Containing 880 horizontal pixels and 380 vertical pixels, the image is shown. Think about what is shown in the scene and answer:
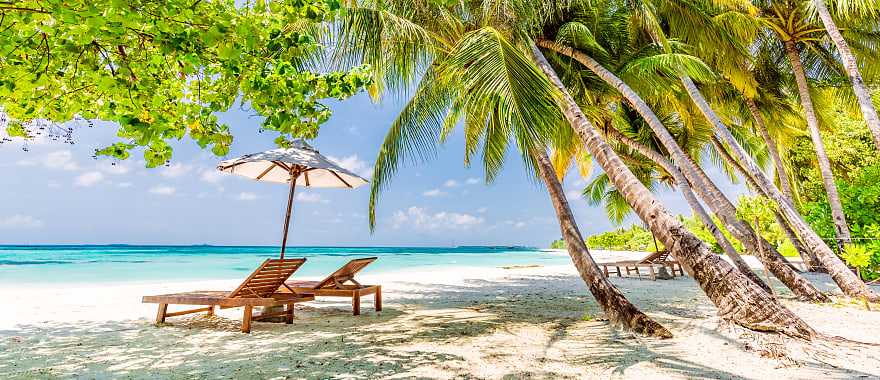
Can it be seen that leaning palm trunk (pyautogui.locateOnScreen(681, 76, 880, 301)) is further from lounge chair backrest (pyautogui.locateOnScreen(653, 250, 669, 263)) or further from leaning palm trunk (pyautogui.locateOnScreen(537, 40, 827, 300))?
lounge chair backrest (pyautogui.locateOnScreen(653, 250, 669, 263))

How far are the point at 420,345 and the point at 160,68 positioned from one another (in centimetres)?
289

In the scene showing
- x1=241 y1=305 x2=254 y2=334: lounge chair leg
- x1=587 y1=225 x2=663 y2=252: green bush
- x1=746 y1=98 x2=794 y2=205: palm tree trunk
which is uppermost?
x1=746 y1=98 x2=794 y2=205: palm tree trunk

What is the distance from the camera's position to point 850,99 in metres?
11.2

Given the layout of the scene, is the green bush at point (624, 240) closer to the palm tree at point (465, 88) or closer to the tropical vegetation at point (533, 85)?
the tropical vegetation at point (533, 85)

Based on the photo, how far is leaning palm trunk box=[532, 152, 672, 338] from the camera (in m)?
4.23

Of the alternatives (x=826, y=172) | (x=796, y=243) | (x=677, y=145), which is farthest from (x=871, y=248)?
(x=677, y=145)

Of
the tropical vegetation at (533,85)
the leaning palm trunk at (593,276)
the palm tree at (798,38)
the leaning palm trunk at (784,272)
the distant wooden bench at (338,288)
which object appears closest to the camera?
the tropical vegetation at (533,85)

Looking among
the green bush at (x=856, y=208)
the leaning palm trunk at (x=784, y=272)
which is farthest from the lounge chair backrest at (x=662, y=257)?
the green bush at (x=856, y=208)

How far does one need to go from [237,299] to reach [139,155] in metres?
2.31

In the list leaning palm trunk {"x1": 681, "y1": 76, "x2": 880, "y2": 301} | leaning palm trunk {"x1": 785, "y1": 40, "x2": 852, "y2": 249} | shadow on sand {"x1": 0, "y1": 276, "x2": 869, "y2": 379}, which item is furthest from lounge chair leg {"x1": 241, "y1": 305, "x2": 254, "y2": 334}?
leaning palm trunk {"x1": 785, "y1": 40, "x2": 852, "y2": 249}

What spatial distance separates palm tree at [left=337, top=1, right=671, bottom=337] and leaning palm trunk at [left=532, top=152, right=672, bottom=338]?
0.01 meters

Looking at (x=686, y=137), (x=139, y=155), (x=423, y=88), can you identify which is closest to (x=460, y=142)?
(x=423, y=88)

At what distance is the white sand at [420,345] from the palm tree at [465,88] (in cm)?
72

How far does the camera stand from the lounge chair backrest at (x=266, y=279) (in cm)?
430
